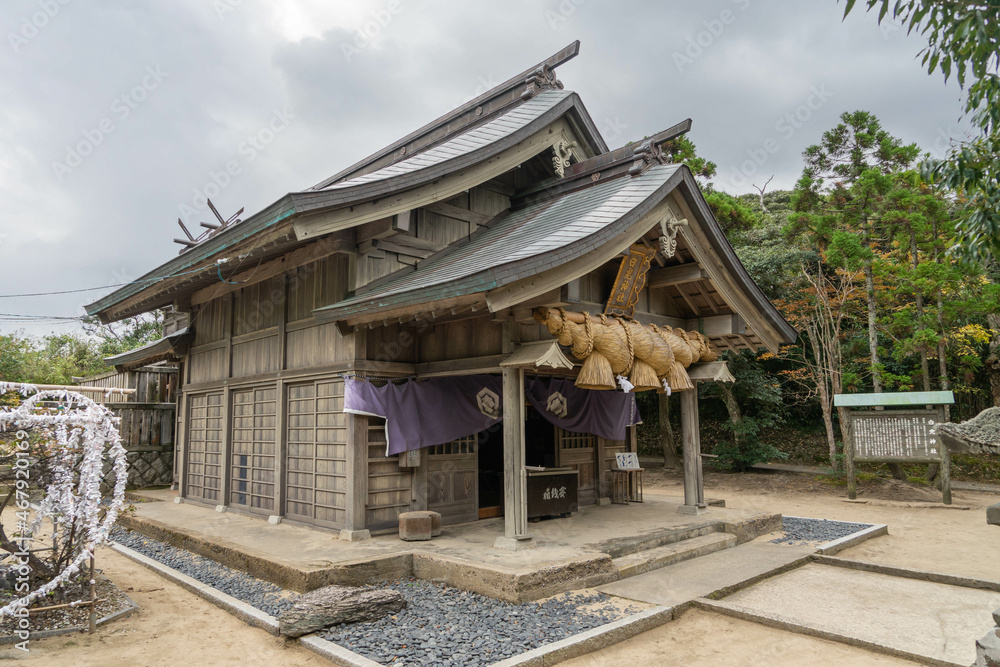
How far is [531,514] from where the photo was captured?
8.89 meters

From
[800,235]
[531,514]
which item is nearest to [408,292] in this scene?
[531,514]

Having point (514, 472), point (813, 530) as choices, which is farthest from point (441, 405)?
point (813, 530)

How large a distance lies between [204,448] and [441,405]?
6378 millimetres

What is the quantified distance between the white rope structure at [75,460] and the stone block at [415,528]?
10.8 ft

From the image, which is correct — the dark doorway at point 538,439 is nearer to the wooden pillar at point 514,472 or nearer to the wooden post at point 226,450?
the wooden pillar at point 514,472

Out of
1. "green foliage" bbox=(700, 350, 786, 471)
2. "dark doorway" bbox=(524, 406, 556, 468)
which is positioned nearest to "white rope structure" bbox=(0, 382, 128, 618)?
"dark doorway" bbox=(524, 406, 556, 468)

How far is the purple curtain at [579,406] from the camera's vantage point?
926 centimetres

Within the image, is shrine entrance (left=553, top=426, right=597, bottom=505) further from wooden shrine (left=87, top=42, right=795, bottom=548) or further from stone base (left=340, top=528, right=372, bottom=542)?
stone base (left=340, top=528, right=372, bottom=542)

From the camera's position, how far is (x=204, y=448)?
12.1m

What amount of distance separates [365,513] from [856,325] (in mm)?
16880

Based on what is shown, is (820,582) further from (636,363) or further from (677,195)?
(677,195)

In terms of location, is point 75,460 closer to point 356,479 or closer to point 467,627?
point 356,479

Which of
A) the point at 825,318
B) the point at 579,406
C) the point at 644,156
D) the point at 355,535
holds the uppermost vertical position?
the point at 644,156

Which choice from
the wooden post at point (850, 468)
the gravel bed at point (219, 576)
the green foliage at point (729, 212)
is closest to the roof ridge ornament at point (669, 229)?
the gravel bed at point (219, 576)
